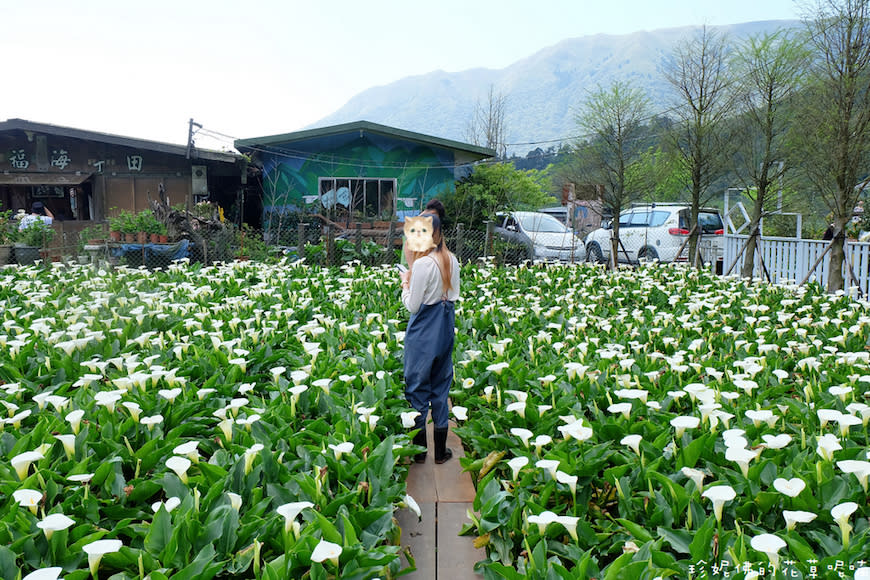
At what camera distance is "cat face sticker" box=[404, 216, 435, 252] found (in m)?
3.94

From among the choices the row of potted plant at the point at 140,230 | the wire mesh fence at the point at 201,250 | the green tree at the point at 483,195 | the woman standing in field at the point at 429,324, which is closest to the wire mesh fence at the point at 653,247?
the green tree at the point at 483,195

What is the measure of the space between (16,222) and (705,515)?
53.2 feet

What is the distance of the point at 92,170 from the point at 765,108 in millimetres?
16403

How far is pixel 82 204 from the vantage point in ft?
58.4

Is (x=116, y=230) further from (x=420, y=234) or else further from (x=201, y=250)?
(x=420, y=234)

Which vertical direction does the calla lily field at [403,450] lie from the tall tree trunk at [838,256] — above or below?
below

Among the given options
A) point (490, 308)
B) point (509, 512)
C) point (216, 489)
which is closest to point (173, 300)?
point (490, 308)

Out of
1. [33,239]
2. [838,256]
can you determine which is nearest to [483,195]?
[838,256]

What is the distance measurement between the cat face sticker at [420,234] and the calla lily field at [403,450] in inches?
40.1

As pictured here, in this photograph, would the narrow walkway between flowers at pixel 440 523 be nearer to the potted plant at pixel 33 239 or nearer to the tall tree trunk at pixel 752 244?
the tall tree trunk at pixel 752 244

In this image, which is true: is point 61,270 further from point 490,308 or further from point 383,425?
point 383,425

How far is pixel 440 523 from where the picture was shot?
10.9 feet

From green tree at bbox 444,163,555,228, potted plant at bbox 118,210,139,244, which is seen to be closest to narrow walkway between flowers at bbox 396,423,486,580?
potted plant at bbox 118,210,139,244

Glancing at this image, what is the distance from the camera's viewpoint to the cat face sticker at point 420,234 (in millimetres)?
3939
